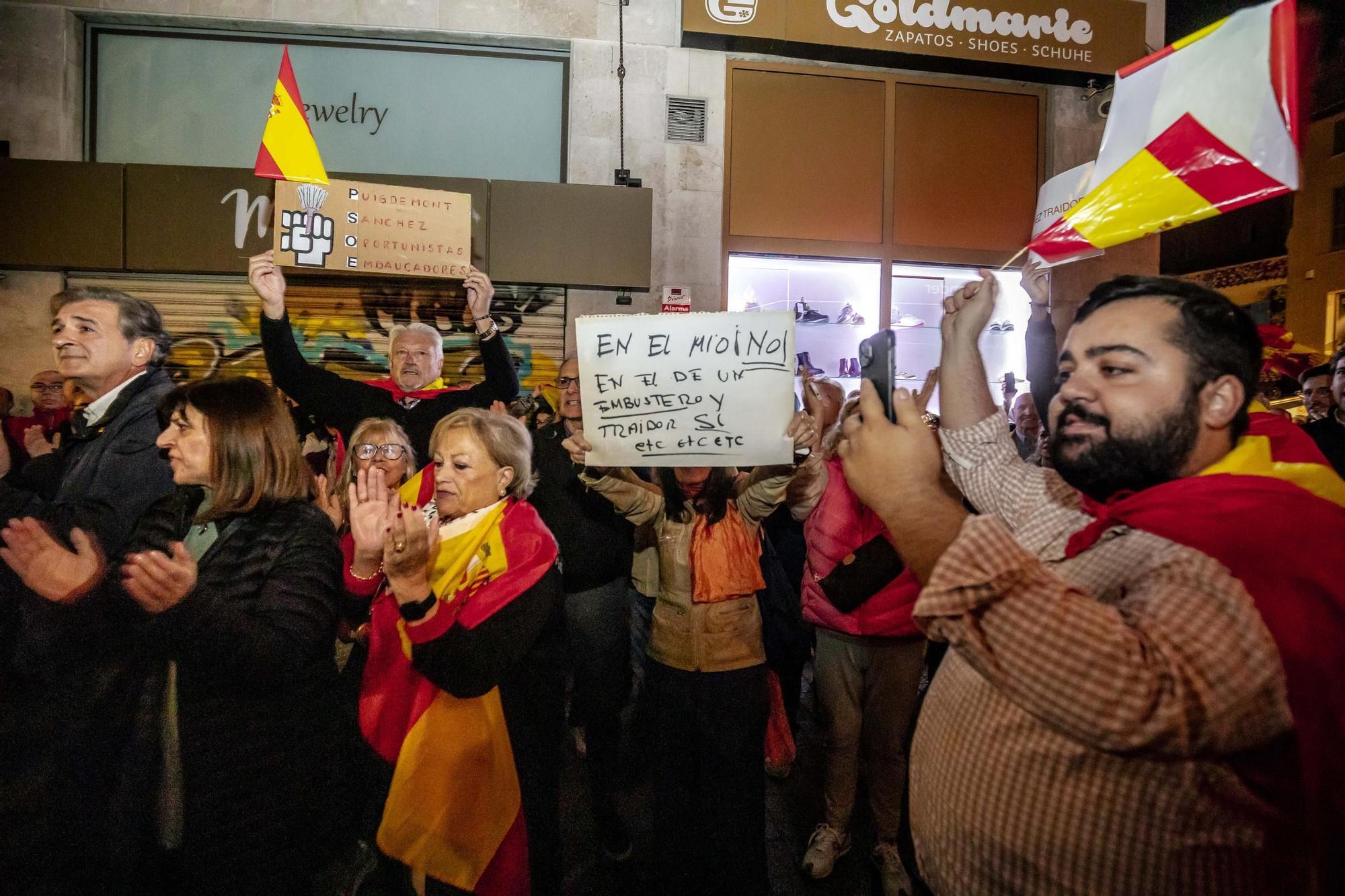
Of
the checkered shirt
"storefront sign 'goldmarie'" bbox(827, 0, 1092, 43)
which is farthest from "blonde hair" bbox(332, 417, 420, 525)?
"storefront sign 'goldmarie'" bbox(827, 0, 1092, 43)

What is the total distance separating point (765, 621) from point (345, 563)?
1.98 m

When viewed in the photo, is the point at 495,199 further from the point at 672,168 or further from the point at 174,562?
the point at 174,562

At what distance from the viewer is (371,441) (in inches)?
146

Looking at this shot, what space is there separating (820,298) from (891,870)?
5472mm

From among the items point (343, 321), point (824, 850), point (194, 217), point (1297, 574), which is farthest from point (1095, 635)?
point (194, 217)

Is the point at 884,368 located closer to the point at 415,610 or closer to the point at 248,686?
the point at 415,610

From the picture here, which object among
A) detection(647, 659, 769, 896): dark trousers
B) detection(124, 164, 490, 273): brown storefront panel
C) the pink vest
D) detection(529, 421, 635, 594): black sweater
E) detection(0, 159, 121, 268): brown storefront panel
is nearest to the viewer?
detection(647, 659, 769, 896): dark trousers

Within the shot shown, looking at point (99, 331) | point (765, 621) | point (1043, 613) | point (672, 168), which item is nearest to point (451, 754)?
point (765, 621)

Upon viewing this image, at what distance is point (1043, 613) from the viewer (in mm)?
920

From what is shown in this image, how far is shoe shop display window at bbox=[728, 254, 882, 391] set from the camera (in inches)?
281

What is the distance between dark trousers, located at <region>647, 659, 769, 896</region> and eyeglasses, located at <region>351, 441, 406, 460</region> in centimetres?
189

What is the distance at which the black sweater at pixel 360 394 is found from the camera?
4188mm

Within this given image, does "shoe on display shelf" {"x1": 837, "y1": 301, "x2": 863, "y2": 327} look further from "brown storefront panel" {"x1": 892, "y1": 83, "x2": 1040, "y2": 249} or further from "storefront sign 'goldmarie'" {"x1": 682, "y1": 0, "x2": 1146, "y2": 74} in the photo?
"storefront sign 'goldmarie'" {"x1": 682, "y1": 0, "x2": 1146, "y2": 74}

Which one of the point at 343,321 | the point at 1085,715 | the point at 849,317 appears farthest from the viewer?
the point at 849,317
